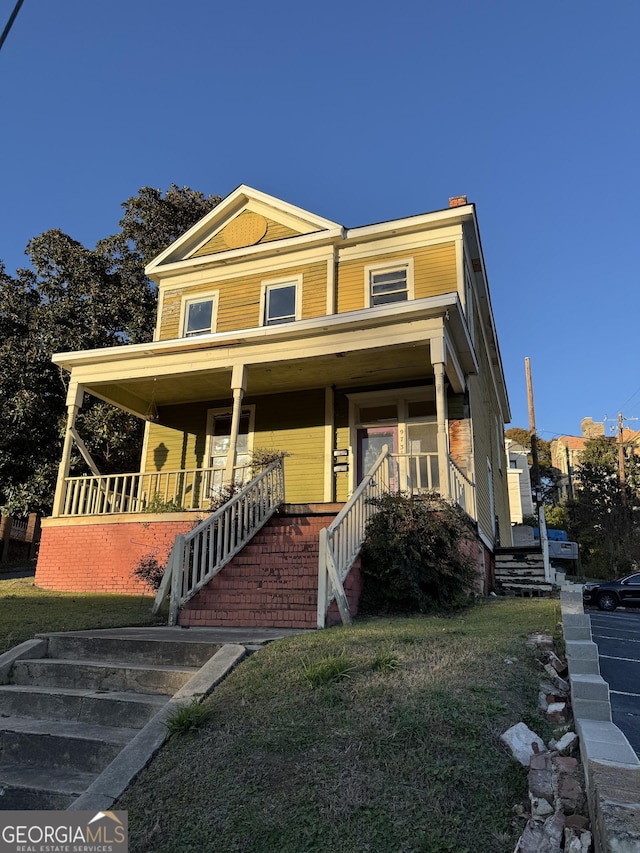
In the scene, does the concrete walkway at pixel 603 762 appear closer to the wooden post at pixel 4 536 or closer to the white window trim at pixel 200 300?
the white window trim at pixel 200 300

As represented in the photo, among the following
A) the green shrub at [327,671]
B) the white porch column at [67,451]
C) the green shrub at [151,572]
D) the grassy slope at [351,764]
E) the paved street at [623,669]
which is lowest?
the paved street at [623,669]

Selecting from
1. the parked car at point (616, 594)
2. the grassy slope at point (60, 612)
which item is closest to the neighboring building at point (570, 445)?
the parked car at point (616, 594)

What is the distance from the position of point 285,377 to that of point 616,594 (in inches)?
510

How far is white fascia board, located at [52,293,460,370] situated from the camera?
10.2 meters

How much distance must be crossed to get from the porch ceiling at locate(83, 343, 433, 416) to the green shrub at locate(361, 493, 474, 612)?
3.85m

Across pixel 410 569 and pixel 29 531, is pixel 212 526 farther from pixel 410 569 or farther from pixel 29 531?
pixel 29 531

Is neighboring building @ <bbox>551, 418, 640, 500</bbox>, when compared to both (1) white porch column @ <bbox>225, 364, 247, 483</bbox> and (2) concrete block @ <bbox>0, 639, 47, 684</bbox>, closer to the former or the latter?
(1) white porch column @ <bbox>225, 364, 247, 483</bbox>

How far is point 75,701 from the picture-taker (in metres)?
4.53

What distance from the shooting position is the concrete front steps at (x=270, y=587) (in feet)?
23.5

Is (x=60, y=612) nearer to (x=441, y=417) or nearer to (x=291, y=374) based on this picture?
(x=441, y=417)

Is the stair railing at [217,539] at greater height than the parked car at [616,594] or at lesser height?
greater

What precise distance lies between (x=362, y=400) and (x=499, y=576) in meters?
4.87

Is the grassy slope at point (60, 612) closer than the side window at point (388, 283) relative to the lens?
Yes

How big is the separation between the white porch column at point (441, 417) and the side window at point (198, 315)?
7.05 m
